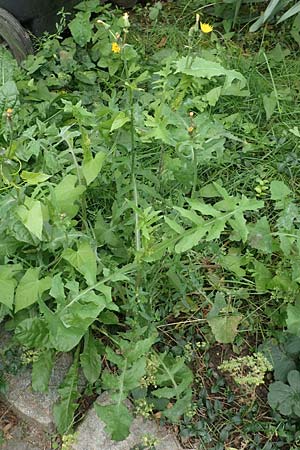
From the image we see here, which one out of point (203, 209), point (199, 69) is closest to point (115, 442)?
point (203, 209)

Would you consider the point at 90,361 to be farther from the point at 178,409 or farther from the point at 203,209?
the point at 203,209

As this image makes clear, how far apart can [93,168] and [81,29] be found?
130cm

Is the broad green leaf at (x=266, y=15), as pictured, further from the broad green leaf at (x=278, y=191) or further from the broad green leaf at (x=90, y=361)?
the broad green leaf at (x=90, y=361)

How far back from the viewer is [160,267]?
94.6 inches

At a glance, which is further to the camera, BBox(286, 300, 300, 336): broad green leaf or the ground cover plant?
BBox(286, 300, 300, 336): broad green leaf

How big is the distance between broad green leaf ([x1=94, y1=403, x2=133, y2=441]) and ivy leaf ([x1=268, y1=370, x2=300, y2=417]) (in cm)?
50

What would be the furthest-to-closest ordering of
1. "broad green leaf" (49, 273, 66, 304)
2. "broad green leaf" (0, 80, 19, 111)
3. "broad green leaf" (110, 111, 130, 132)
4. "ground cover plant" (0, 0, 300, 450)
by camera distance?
"broad green leaf" (0, 80, 19, 111)
"broad green leaf" (110, 111, 130, 132)
"ground cover plant" (0, 0, 300, 450)
"broad green leaf" (49, 273, 66, 304)

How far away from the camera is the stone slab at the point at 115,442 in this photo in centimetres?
235

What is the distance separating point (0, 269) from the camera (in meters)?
2.40

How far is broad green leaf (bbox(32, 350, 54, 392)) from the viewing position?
7.92 ft

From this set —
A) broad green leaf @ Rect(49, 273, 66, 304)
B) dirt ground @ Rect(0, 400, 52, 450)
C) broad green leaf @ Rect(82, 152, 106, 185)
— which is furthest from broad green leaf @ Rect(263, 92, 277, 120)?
dirt ground @ Rect(0, 400, 52, 450)

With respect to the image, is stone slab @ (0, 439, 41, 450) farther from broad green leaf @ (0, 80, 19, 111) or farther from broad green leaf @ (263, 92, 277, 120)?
broad green leaf @ (263, 92, 277, 120)

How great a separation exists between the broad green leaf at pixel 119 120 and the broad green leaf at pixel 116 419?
889 mm

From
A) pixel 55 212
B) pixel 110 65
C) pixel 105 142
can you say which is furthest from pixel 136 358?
pixel 110 65
